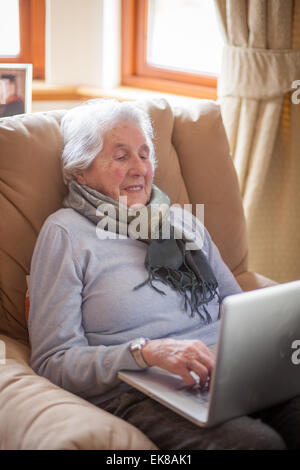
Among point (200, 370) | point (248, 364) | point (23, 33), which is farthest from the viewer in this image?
point (23, 33)

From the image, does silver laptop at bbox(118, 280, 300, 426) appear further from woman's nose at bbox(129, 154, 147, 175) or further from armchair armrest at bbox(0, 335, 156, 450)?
woman's nose at bbox(129, 154, 147, 175)

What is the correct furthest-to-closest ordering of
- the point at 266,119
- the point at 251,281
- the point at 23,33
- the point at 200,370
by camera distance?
the point at 23,33, the point at 266,119, the point at 251,281, the point at 200,370

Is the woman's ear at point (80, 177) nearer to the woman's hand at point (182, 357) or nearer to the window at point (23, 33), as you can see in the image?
the woman's hand at point (182, 357)

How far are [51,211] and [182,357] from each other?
1.83 feet

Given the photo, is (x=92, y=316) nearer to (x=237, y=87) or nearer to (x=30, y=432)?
(x=30, y=432)

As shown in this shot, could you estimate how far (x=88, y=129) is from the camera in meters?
1.57

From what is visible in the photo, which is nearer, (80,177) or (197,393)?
(197,393)

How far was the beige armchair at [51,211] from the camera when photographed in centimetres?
113

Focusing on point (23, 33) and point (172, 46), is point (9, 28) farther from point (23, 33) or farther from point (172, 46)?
point (172, 46)

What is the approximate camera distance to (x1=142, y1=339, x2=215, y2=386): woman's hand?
1.22 meters

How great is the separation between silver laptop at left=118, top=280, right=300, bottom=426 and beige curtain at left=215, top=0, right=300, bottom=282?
4.00 feet

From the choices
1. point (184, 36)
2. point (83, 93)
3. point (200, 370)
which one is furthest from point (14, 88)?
point (184, 36)

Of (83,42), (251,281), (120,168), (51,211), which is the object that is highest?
(83,42)
